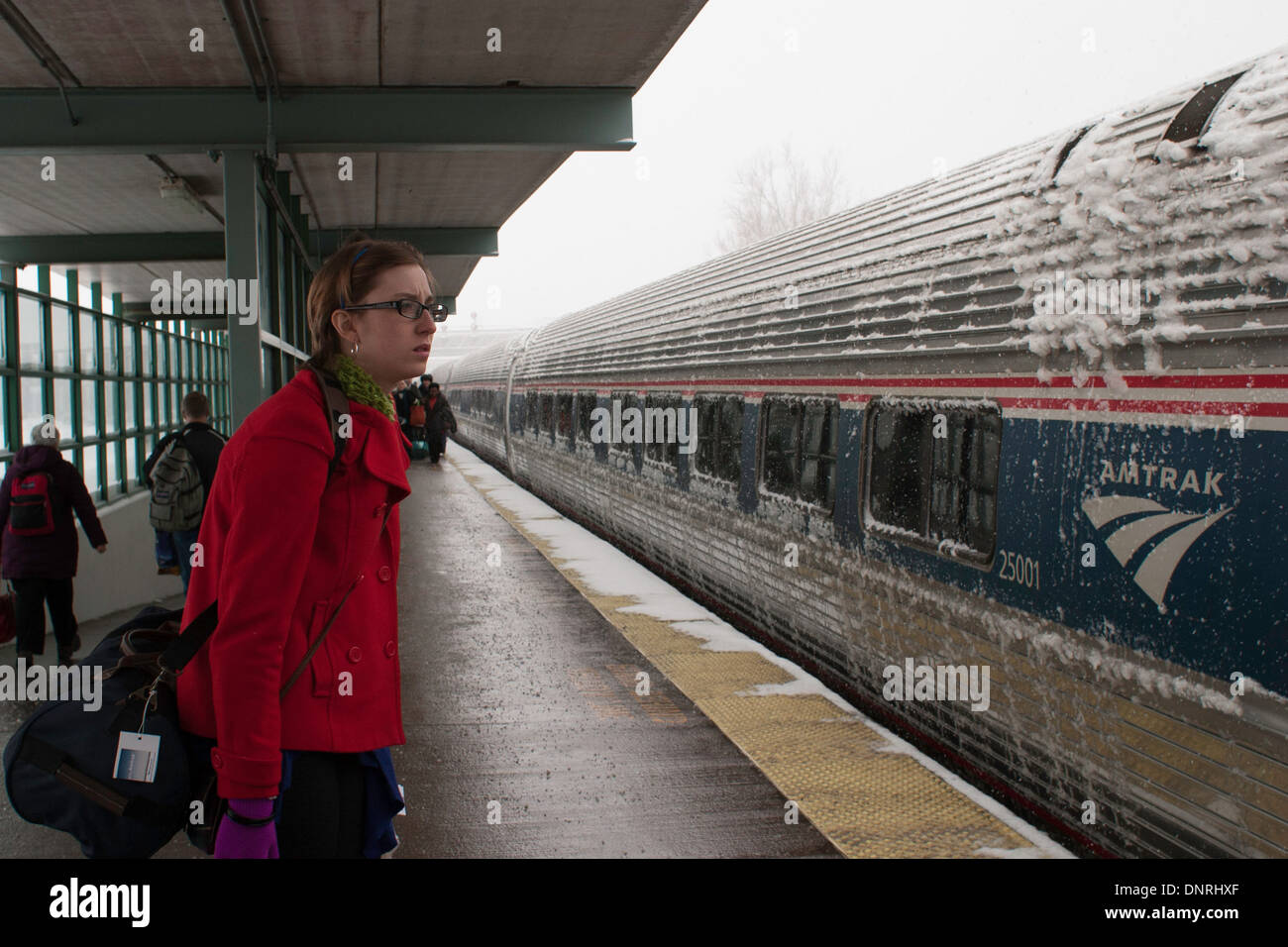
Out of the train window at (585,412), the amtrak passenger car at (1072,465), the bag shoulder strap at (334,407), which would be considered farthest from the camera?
the train window at (585,412)

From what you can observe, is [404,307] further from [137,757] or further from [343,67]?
[343,67]

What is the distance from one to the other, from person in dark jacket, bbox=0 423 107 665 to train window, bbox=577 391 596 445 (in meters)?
6.86

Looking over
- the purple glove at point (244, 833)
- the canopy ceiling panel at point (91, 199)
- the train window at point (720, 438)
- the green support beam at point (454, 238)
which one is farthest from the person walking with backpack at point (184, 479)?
the green support beam at point (454, 238)

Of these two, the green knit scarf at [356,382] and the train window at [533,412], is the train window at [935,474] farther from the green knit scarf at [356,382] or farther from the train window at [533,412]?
the train window at [533,412]

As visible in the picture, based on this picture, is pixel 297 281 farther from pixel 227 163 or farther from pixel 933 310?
pixel 933 310

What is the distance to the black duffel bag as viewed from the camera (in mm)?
1964

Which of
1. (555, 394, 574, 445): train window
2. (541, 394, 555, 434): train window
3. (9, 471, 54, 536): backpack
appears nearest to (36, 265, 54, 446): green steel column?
(9, 471, 54, 536): backpack

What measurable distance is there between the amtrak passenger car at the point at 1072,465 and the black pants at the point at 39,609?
4.70 metres

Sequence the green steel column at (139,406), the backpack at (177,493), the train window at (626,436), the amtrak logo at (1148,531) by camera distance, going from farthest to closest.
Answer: the green steel column at (139,406), the train window at (626,436), the backpack at (177,493), the amtrak logo at (1148,531)

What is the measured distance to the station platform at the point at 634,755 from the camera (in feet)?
13.9

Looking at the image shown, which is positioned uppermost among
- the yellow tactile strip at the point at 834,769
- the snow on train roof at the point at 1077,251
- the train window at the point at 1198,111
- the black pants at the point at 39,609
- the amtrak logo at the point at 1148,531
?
the train window at the point at 1198,111

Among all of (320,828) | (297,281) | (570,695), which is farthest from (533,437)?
(320,828)

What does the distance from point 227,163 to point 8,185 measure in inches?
172

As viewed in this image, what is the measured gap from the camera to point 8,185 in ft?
37.8
